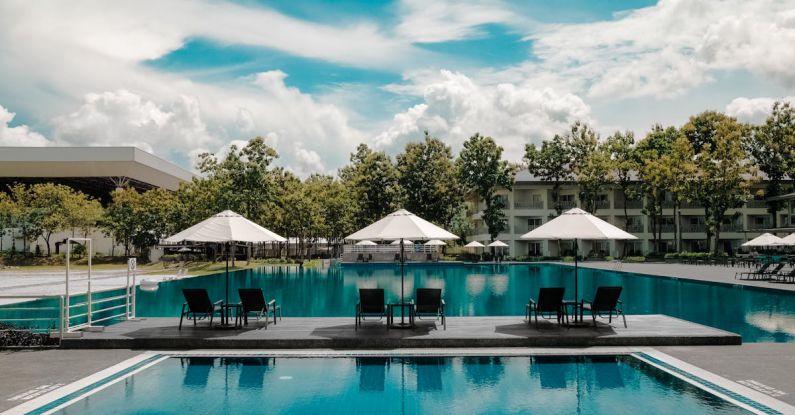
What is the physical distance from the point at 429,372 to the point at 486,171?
164 feet

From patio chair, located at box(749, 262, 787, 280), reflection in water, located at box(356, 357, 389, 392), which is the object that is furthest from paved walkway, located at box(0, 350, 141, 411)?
patio chair, located at box(749, 262, 787, 280)

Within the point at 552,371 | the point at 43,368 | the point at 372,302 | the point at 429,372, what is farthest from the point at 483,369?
the point at 43,368

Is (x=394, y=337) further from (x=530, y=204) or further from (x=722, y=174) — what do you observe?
(x=530, y=204)

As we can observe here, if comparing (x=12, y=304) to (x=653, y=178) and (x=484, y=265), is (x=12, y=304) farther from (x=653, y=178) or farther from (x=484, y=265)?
(x=653, y=178)

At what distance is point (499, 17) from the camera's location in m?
18.6

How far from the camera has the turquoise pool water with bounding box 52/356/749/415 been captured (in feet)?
24.4

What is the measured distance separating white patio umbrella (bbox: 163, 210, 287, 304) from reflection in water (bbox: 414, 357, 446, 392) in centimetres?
391

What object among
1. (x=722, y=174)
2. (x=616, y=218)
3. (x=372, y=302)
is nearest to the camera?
(x=372, y=302)

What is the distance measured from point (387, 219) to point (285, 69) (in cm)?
1782

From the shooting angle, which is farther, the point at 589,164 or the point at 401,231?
the point at 589,164

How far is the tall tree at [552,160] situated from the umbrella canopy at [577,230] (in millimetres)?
46941

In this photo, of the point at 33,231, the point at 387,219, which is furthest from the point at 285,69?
the point at 33,231

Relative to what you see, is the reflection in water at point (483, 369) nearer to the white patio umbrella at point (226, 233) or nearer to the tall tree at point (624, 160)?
the white patio umbrella at point (226, 233)

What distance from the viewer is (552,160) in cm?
5912
